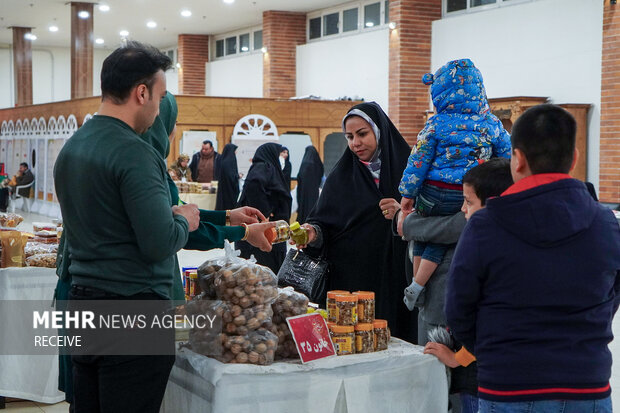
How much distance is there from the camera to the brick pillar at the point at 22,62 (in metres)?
22.5

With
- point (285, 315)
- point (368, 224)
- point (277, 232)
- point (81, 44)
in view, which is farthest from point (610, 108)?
point (81, 44)

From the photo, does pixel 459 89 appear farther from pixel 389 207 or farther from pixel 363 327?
pixel 363 327

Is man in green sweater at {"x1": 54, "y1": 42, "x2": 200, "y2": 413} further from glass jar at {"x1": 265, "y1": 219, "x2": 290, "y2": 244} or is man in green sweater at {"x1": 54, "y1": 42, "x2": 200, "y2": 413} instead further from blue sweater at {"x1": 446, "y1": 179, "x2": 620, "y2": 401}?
blue sweater at {"x1": 446, "y1": 179, "x2": 620, "y2": 401}

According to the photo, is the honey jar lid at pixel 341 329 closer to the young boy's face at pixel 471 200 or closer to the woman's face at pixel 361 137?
the young boy's face at pixel 471 200

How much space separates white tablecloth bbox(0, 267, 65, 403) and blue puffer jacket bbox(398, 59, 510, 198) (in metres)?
2.39

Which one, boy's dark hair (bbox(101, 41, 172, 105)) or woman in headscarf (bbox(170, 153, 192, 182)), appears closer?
boy's dark hair (bbox(101, 41, 172, 105))

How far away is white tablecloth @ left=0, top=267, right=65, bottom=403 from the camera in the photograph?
4.34m

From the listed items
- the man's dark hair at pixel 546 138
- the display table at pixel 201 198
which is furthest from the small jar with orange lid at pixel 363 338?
the display table at pixel 201 198

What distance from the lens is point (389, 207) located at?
10.5 feet

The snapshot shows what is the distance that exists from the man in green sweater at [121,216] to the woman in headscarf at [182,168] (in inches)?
449

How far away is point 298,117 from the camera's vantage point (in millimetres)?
15430

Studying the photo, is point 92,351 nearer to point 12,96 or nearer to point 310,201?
point 310,201

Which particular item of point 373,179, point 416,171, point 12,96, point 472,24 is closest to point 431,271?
point 416,171

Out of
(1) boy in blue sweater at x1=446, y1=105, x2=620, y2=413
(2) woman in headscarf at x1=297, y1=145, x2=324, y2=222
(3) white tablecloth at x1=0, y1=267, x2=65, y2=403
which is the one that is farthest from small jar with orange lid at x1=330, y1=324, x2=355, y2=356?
(2) woman in headscarf at x1=297, y1=145, x2=324, y2=222
